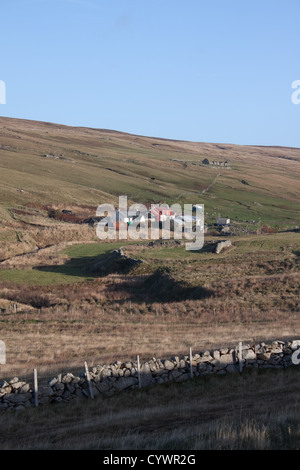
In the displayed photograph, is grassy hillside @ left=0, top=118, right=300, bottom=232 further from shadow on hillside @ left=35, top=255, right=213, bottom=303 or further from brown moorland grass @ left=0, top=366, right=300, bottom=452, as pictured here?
brown moorland grass @ left=0, top=366, right=300, bottom=452

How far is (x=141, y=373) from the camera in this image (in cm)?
1902

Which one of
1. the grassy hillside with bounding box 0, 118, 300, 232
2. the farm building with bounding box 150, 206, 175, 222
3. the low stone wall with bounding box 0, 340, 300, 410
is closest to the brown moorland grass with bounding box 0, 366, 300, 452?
the low stone wall with bounding box 0, 340, 300, 410

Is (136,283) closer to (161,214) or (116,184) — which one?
(161,214)

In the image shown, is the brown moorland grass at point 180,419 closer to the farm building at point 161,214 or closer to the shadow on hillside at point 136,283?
the shadow on hillside at point 136,283

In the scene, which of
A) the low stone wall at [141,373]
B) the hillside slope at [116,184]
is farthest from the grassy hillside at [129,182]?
the low stone wall at [141,373]

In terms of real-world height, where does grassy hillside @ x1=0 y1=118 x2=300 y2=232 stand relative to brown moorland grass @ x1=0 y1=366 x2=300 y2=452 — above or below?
above

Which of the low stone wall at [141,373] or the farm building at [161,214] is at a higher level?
the farm building at [161,214]

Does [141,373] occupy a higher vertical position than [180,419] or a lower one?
higher

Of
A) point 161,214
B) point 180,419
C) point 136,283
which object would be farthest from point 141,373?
point 161,214

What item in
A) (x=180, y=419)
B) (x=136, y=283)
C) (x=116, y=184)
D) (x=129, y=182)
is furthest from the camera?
(x=129, y=182)

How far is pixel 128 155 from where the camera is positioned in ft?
576

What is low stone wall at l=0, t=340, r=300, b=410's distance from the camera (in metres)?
17.6

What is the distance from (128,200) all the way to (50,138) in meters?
98.0

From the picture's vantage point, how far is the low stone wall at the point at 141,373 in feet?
57.9
